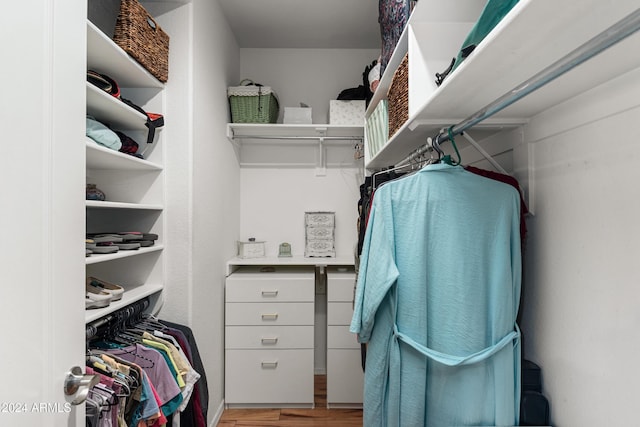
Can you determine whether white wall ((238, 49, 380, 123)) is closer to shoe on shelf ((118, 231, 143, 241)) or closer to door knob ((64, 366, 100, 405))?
shoe on shelf ((118, 231, 143, 241))

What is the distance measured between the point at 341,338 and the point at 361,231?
840 millimetres

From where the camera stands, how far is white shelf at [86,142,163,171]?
1147 mm

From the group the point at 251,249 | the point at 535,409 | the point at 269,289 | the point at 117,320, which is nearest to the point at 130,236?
the point at 117,320

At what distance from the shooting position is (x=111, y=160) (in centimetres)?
132

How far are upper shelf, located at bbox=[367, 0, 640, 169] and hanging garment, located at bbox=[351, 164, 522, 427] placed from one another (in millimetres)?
205

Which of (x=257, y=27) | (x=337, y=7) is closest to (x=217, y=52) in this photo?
(x=257, y=27)

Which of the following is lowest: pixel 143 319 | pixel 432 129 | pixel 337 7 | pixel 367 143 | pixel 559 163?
pixel 143 319

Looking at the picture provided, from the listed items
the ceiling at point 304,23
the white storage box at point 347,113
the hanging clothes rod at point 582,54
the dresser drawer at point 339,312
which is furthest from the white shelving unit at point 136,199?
the hanging clothes rod at point 582,54

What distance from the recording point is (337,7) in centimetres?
207

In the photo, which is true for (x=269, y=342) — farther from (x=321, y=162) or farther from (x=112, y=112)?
(x=112, y=112)

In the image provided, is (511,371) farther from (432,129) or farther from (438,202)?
(432,129)

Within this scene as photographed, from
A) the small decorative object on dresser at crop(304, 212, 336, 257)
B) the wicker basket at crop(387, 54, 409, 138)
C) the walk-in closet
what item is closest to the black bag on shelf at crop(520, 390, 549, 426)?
the walk-in closet

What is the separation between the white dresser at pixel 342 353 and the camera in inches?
83.3

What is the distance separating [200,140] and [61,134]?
1.10 meters
